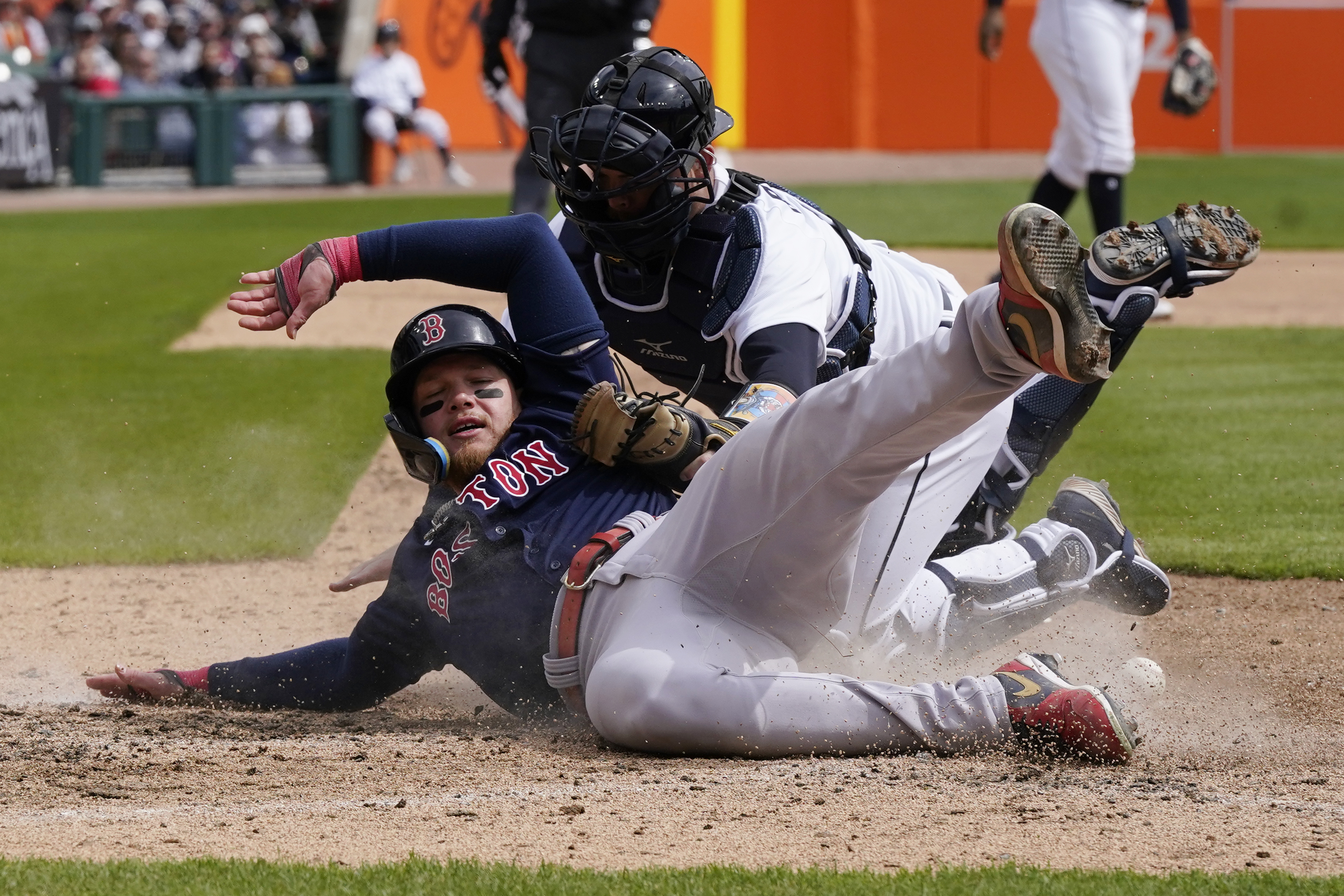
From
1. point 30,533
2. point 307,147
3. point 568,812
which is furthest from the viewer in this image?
point 307,147

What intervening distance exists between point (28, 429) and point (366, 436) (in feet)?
5.30

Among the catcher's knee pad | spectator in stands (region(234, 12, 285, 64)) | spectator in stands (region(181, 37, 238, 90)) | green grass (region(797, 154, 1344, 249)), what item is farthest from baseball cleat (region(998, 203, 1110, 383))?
spectator in stands (region(234, 12, 285, 64))

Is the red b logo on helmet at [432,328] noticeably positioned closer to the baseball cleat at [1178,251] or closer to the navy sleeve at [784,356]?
the navy sleeve at [784,356]

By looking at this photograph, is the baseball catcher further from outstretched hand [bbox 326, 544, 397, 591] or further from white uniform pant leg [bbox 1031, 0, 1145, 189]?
white uniform pant leg [bbox 1031, 0, 1145, 189]

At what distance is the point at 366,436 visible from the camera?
23.1 ft

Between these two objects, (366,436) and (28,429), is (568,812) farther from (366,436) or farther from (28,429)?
(28,429)

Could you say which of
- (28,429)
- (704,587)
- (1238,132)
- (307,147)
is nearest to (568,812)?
(704,587)

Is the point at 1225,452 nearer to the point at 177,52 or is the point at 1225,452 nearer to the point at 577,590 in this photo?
the point at 577,590

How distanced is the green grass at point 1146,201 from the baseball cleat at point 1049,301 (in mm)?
9192

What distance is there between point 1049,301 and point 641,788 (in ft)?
3.94

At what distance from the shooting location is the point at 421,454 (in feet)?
12.1

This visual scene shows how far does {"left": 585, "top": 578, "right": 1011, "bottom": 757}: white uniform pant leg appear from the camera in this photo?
317 centimetres

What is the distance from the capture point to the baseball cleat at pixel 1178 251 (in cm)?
334

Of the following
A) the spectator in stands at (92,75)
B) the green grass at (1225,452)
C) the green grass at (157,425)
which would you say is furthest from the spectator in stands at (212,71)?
the green grass at (1225,452)
